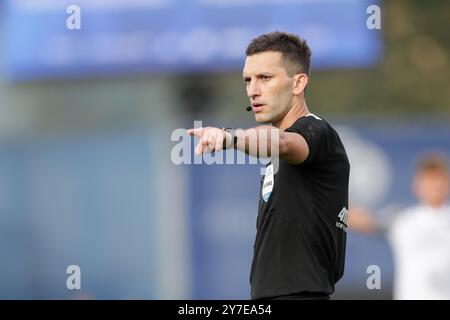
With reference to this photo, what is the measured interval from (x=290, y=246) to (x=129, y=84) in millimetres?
17637

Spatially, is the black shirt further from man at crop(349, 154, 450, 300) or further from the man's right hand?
man at crop(349, 154, 450, 300)

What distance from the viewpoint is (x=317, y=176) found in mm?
7121

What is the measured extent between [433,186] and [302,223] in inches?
229

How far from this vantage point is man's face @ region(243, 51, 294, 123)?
23.7ft

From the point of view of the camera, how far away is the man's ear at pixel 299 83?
7.31m

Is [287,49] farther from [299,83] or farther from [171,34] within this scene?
[171,34]

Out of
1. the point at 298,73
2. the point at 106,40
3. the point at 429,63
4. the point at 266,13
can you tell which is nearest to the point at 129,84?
the point at 106,40

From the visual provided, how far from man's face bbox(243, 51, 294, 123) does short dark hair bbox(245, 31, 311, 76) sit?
3cm

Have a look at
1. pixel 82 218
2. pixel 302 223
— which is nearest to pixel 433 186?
pixel 302 223

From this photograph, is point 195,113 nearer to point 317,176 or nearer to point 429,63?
point 429,63

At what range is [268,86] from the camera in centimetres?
725

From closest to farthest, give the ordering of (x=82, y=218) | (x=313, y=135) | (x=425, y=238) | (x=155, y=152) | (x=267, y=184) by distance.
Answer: (x=313, y=135) < (x=267, y=184) < (x=425, y=238) < (x=155, y=152) < (x=82, y=218)

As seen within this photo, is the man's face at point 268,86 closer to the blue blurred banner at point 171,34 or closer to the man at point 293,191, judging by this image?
the man at point 293,191

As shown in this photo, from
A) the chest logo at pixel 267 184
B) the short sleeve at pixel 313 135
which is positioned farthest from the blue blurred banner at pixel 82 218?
the short sleeve at pixel 313 135
